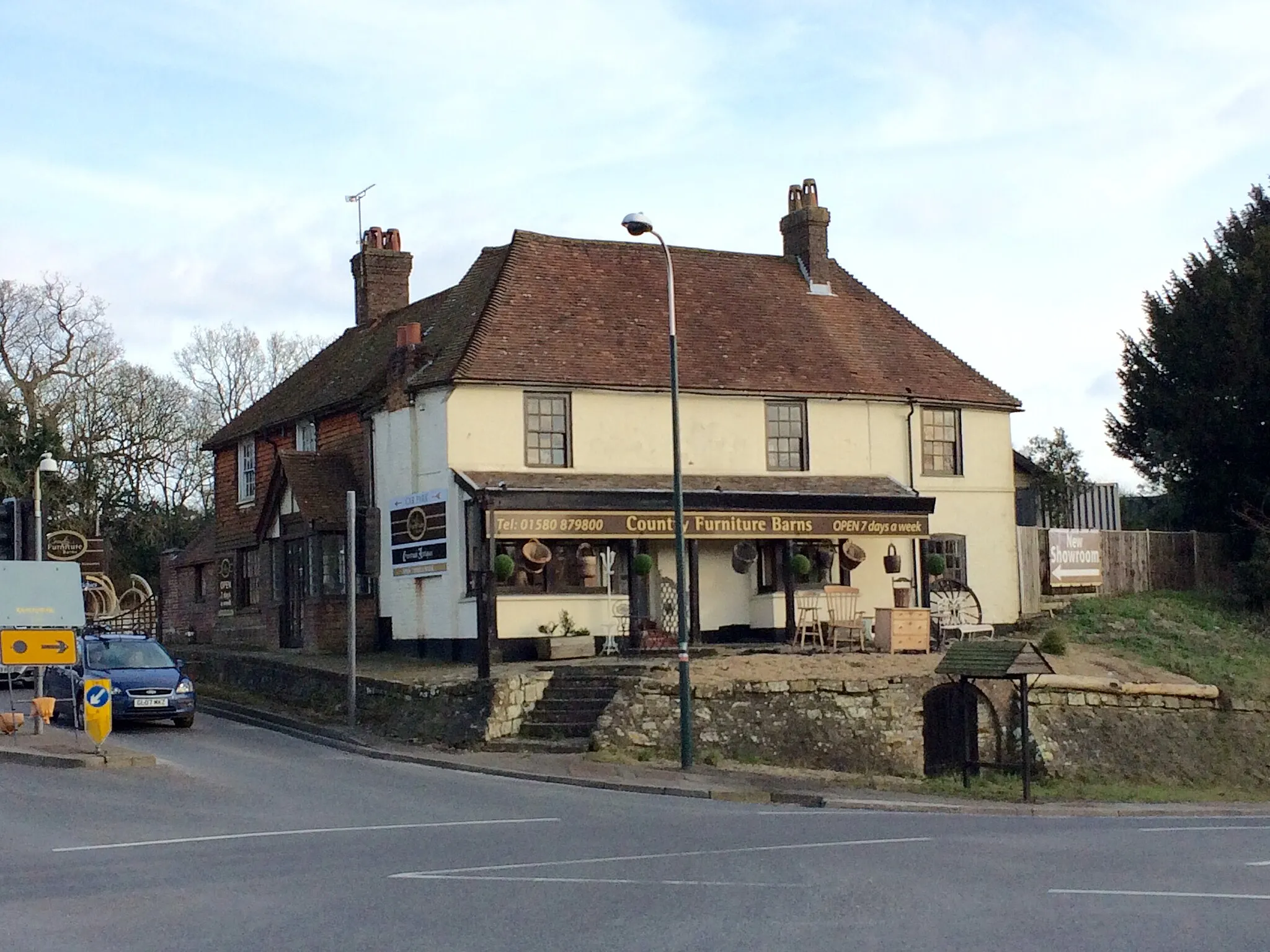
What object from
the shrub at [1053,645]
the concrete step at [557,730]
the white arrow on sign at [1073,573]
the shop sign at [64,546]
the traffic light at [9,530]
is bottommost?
the concrete step at [557,730]

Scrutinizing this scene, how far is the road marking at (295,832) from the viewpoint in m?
14.0

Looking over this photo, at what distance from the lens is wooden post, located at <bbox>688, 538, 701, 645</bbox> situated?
101ft

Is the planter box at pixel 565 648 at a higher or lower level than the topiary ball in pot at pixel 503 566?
lower

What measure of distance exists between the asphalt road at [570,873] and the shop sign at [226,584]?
19.1m

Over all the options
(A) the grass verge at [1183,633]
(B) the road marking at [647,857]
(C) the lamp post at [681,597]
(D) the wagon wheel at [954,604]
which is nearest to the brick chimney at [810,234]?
(D) the wagon wheel at [954,604]

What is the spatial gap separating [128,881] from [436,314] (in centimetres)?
2286

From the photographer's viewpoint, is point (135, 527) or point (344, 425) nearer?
point (344, 425)

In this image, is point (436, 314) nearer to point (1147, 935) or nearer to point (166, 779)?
point (166, 779)

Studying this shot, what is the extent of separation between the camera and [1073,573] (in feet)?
120

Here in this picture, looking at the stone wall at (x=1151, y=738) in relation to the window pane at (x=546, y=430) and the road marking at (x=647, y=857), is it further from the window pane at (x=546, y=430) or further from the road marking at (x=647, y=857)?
the road marking at (x=647, y=857)

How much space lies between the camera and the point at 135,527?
2185 inches

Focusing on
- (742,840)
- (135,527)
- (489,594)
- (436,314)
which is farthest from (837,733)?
(135,527)

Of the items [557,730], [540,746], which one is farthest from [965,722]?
[540,746]

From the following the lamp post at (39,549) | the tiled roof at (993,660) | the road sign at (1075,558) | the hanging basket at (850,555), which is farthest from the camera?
the road sign at (1075,558)
